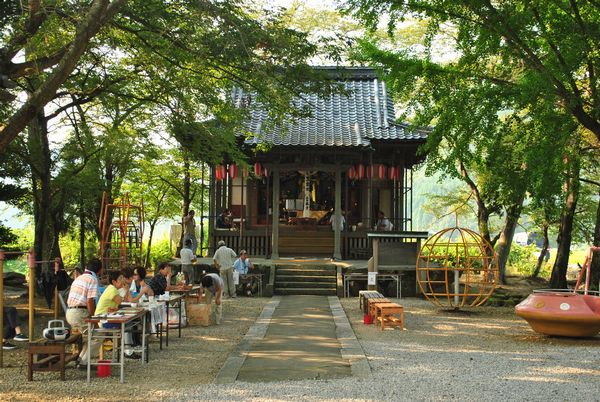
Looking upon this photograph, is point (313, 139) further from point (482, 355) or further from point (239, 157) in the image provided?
point (482, 355)

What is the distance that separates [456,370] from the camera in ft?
29.8

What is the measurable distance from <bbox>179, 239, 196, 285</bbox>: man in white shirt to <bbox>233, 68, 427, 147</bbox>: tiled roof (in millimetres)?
4098

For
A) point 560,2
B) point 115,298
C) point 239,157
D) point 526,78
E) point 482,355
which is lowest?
point 482,355

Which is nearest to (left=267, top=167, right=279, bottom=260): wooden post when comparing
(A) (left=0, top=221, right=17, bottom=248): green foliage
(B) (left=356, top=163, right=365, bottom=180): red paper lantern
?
(B) (left=356, top=163, right=365, bottom=180): red paper lantern

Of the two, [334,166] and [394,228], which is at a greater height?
[334,166]

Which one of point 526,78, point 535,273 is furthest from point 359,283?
point 535,273

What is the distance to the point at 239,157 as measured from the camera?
54.5 feet

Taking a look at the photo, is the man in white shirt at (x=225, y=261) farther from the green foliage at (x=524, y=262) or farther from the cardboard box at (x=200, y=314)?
the green foliage at (x=524, y=262)

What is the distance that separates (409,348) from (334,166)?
1223cm

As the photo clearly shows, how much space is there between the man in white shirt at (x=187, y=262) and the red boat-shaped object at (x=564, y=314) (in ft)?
32.2

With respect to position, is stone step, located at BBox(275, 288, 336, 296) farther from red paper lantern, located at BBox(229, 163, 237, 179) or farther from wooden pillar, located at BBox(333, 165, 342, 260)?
red paper lantern, located at BBox(229, 163, 237, 179)

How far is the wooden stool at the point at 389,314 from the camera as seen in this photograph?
13375 mm

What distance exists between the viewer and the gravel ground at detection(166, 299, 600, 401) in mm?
7582

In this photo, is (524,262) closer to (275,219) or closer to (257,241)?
(257,241)
